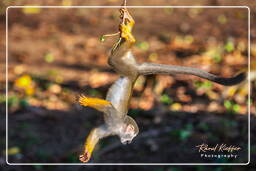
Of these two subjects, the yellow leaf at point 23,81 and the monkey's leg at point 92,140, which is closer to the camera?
the monkey's leg at point 92,140

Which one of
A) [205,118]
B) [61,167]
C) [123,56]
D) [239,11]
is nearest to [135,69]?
[123,56]

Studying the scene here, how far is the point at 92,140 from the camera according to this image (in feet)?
4.47

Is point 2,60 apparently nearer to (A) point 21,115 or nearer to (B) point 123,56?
(A) point 21,115

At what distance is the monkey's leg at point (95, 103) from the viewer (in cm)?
127

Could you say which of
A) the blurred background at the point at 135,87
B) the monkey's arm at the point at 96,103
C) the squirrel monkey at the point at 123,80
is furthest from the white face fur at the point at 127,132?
the blurred background at the point at 135,87

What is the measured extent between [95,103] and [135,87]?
5563 millimetres

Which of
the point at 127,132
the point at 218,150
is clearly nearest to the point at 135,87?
the point at 218,150

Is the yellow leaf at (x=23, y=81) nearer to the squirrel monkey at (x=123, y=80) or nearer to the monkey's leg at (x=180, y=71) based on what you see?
the squirrel monkey at (x=123, y=80)

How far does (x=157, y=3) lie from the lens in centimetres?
966

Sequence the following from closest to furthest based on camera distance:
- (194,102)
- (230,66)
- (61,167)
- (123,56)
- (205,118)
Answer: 1. (123,56)
2. (61,167)
3. (205,118)
4. (194,102)
5. (230,66)

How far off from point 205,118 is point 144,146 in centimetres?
85

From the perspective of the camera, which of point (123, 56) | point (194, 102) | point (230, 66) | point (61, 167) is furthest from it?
point (230, 66)

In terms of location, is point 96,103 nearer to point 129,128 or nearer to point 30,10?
point 129,128

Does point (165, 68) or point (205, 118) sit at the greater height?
point (165, 68)
